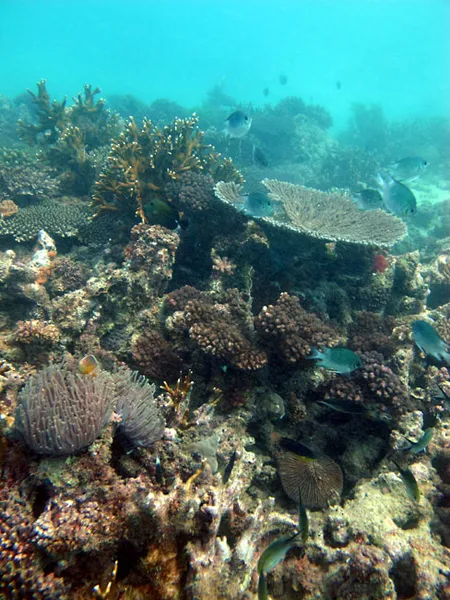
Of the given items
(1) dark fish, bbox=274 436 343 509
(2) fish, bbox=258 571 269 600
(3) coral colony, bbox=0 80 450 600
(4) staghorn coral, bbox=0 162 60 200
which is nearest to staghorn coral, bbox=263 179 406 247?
(3) coral colony, bbox=0 80 450 600

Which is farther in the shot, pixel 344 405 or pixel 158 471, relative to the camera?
pixel 344 405

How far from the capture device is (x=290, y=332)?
161 inches

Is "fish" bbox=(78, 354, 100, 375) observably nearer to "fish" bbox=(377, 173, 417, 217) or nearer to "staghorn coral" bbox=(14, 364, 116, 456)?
"staghorn coral" bbox=(14, 364, 116, 456)

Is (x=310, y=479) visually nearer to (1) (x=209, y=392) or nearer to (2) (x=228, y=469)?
Result: (2) (x=228, y=469)

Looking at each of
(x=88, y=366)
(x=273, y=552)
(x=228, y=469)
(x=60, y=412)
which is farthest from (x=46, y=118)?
(x=273, y=552)

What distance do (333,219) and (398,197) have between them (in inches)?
44.8

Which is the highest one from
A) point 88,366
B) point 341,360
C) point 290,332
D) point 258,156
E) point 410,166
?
point 410,166

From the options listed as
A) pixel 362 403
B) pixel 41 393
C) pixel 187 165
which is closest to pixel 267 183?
pixel 187 165

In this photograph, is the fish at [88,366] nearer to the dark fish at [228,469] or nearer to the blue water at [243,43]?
the dark fish at [228,469]

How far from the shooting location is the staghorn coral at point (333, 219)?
17.2ft

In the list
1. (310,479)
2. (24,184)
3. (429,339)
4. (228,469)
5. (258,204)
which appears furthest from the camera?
(24,184)

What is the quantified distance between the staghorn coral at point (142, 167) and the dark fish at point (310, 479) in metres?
4.64

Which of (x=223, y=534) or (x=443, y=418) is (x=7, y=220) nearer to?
(x=223, y=534)

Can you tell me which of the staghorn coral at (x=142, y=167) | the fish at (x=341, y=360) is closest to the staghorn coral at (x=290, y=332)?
the fish at (x=341, y=360)
